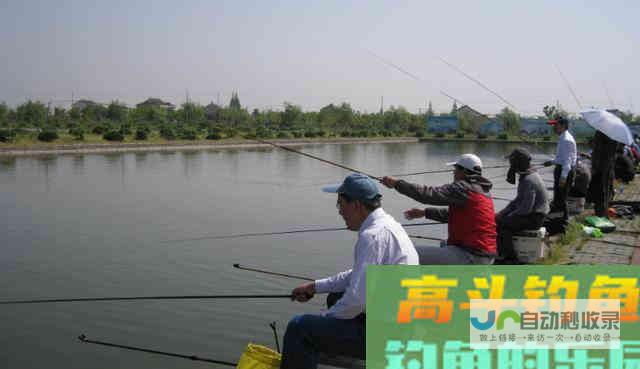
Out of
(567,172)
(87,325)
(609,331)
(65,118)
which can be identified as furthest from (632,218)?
(65,118)

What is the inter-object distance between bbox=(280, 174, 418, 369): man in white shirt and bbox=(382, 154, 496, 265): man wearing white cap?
1506mm

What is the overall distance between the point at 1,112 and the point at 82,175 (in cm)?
4191

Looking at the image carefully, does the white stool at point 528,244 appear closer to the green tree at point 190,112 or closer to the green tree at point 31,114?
the green tree at point 31,114

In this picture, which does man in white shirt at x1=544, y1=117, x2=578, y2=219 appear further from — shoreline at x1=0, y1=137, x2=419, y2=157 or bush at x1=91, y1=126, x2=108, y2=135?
bush at x1=91, y1=126, x2=108, y2=135

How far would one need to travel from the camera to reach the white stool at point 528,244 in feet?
21.9

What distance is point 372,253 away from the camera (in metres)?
3.19

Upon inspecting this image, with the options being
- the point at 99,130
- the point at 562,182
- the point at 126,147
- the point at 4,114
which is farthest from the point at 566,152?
the point at 4,114

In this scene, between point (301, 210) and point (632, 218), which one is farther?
point (301, 210)

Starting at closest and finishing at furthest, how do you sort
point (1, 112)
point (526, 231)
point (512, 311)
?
point (512, 311) → point (526, 231) → point (1, 112)

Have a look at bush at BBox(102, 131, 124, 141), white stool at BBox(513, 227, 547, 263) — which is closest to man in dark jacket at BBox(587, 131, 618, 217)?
white stool at BBox(513, 227, 547, 263)

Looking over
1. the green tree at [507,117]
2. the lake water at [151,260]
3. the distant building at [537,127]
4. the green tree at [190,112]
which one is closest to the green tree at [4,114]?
the green tree at [190,112]

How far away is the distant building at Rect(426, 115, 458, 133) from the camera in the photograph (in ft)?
313

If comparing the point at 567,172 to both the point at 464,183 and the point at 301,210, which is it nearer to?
the point at 464,183

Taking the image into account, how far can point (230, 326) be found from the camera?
7223 millimetres
